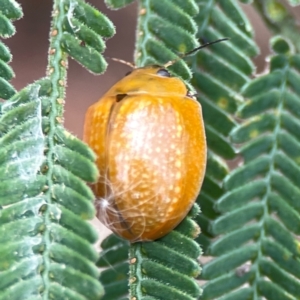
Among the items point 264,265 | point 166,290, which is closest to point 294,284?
point 264,265

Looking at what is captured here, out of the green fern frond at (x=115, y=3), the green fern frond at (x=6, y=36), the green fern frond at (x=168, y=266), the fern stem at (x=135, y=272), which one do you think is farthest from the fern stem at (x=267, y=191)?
the green fern frond at (x=6, y=36)

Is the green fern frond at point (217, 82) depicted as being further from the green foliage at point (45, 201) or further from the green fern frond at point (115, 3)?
the green foliage at point (45, 201)

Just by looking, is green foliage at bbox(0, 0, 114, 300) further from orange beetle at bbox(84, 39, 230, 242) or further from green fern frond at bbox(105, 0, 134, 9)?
green fern frond at bbox(105, 0, 134, 9)

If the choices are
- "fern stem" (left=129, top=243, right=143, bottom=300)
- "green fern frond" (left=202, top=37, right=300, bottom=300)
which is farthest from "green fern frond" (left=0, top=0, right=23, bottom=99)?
"green fern frond" (left=202, top=37, right=300, bottom=300)

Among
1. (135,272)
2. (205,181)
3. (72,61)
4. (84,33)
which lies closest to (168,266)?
(135,272)

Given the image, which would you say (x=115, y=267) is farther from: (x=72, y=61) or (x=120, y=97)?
(x=72, y=61)
